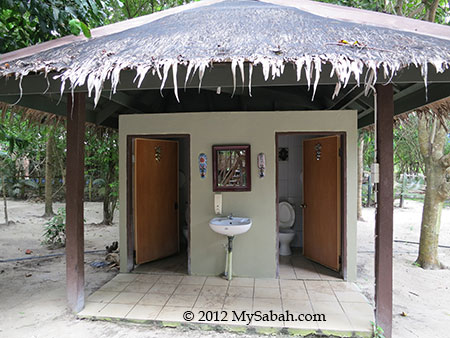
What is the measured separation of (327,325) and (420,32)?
2.69 metres

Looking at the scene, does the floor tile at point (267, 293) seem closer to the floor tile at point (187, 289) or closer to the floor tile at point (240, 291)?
the floor tile at point (240, 291)

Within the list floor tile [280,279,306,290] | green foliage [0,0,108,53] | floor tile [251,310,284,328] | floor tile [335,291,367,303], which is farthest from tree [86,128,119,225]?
floor tile [335,291,367,303]

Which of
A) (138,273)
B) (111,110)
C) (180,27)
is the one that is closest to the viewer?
(180,27)

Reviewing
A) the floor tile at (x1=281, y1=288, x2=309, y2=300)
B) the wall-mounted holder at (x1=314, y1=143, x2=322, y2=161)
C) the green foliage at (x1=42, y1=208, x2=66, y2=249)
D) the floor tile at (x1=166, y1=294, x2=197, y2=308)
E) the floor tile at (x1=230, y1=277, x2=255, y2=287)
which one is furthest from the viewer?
the green foliage at (x1=42, y1=208, x2=66, y2=249)

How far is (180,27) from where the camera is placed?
9.05ft

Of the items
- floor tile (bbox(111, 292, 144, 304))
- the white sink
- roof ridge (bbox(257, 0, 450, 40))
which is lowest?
floor tile (bbox(111, 292, 144, 304))

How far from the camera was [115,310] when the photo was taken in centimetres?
289

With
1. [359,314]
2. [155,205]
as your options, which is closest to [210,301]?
[359,314]

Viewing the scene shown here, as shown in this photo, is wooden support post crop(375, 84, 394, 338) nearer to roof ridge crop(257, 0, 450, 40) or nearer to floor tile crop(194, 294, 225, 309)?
roof ridge crop(257, 0, 450, 40)

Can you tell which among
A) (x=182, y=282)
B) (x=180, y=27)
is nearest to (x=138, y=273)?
(x=182, y=282)

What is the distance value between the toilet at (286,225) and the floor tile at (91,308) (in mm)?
2838

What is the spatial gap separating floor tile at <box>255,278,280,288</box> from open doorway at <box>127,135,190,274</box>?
0.95 m

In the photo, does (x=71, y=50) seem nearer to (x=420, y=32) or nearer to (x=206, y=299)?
(x=206, y=299)

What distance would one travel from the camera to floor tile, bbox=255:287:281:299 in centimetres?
320
